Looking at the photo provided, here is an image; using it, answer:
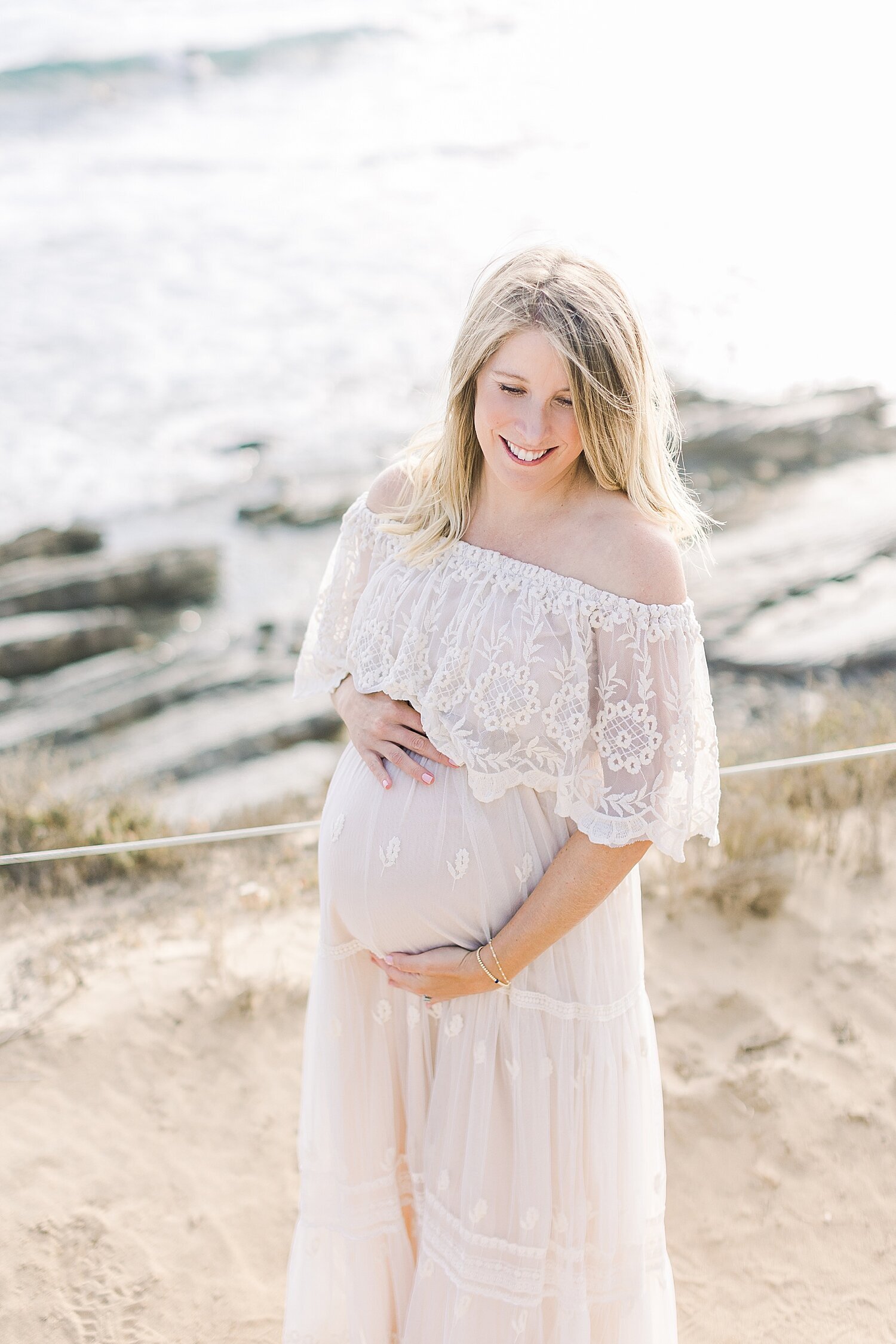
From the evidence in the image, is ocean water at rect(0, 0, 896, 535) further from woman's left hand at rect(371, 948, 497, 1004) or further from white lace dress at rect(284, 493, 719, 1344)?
woman's left hand at rect(371, 948, 497, 1004)

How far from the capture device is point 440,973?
6.00 ft

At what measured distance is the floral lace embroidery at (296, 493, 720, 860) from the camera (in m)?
1.62

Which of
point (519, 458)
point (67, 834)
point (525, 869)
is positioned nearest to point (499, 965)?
point (525, 869)

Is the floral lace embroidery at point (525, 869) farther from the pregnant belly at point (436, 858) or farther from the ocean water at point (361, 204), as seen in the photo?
the ocean water at point (361, 204)

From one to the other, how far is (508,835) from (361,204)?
59.6 feet

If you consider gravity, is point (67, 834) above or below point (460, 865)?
below

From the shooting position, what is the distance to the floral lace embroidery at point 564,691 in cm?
162

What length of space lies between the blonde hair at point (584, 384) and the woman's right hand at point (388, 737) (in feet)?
0.87

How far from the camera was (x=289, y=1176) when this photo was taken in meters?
2.93

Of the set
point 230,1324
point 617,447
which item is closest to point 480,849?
point 617,447

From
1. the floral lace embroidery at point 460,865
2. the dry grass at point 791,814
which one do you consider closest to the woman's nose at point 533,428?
the floral lace embroidery at point 460,865

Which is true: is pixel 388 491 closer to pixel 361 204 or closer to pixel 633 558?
pixel 633 558

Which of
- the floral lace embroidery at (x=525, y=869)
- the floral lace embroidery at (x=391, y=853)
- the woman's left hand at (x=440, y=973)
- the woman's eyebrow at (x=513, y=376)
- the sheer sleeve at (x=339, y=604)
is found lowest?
the woman's left hand at (x=440, y=973)

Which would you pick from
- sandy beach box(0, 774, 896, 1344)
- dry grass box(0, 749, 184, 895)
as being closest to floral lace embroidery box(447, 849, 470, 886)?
sandy beach box(0, 774, 896, 1344)
